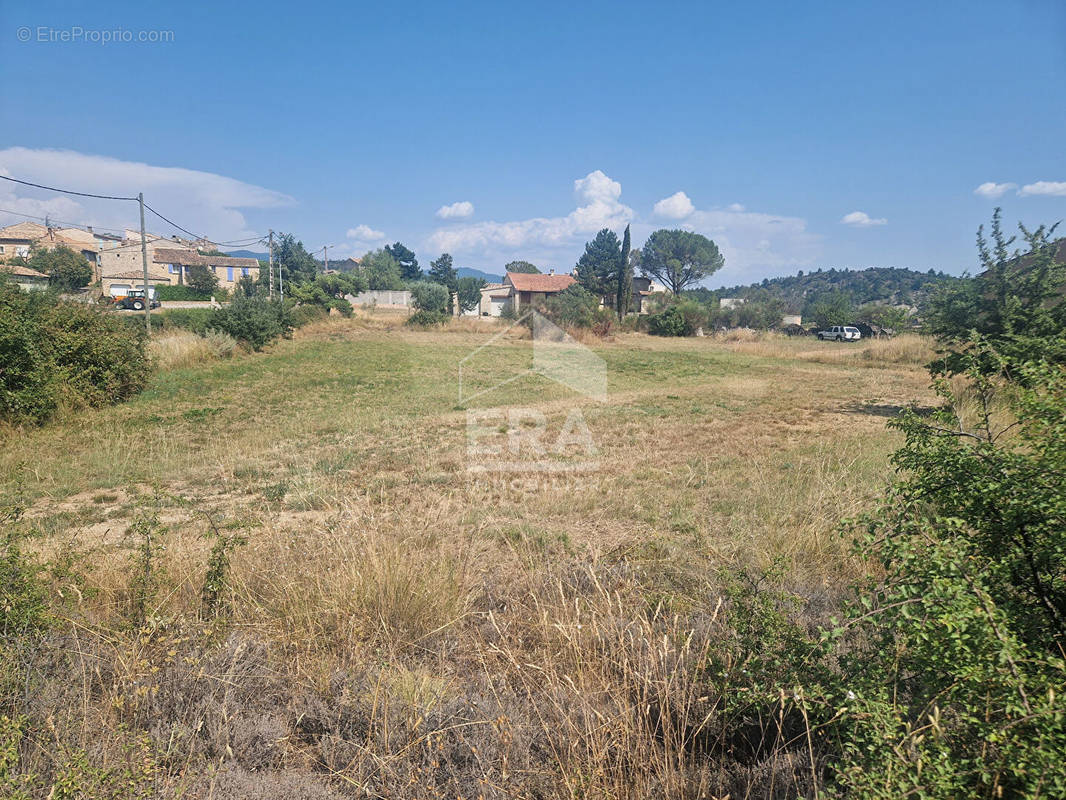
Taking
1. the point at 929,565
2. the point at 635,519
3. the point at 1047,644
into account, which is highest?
the point at 929,565

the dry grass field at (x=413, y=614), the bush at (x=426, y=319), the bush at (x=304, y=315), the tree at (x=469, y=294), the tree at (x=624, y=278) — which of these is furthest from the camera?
the tree at (x=469, y=294)

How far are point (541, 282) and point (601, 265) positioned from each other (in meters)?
6.22

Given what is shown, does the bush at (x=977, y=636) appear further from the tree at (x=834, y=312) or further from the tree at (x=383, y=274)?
the tree at (x=383, y=274)

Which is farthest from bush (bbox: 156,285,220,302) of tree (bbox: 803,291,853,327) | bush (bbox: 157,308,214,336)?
tree (bbox: 803,291,853,327)

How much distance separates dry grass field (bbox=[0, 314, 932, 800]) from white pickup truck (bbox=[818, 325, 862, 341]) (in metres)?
33.9

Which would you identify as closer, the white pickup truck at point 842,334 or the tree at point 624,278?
the white pickup truck at point 842,334

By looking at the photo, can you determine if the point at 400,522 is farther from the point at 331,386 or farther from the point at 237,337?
the point at 237,337

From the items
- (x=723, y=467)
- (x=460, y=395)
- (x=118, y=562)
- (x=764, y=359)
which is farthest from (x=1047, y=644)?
(x=764, y=359)

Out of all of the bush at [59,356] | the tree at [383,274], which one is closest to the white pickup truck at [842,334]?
the bush at [59,356]

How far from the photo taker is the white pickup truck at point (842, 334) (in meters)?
36.7

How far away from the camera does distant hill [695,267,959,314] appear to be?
252 ft

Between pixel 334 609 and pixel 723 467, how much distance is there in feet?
17.0

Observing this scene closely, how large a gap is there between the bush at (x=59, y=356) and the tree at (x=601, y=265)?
127 feet

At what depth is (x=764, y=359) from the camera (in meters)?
23.3
